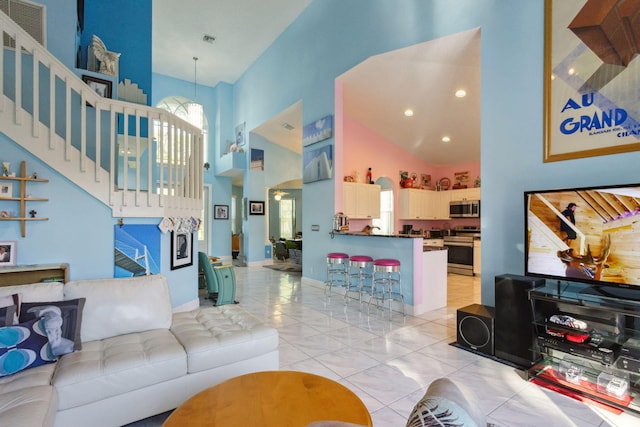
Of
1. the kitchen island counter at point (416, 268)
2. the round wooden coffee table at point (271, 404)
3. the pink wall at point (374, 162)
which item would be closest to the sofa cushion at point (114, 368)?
the round wooden coffee table at point (271, 404)

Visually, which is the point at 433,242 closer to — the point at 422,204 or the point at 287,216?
the point at 422,204

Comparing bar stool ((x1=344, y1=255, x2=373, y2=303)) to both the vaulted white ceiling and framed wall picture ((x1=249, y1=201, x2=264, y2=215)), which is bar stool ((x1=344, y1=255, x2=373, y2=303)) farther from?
framed wall picture ((x1=249, y1=201, x2=264, y2=215))

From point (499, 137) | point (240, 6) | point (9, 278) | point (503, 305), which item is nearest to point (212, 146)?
point (240, 6)

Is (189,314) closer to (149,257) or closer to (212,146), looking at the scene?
(149,257)

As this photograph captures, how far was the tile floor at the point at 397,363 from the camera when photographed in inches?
83.0

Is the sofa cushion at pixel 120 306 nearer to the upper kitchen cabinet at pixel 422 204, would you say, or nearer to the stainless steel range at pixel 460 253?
the upper kitchen cabinet at pixel 422 204

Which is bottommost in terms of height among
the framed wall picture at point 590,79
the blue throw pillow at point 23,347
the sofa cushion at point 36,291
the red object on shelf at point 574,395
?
the red object on shelf at point 574,395

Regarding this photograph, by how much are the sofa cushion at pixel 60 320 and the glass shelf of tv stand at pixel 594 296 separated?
349 cm

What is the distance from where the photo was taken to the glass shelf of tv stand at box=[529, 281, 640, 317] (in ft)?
7.33

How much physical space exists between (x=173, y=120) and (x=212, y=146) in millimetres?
6603

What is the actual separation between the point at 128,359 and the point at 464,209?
7491mm

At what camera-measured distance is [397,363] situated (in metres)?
2.85

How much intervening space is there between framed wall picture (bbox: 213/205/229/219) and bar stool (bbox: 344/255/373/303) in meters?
6.10

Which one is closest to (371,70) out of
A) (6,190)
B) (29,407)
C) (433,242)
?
(433,242)
